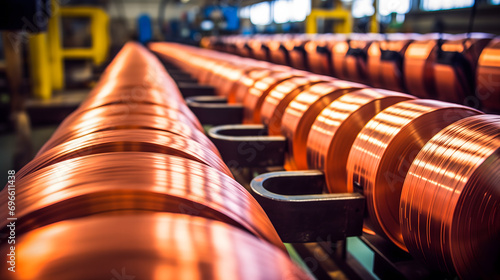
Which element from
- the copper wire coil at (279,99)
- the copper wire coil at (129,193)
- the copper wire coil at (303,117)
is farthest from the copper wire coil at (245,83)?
the copper wire coil at (129,193)

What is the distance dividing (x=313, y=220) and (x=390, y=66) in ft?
8.96

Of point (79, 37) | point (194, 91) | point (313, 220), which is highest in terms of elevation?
point (79, 37)

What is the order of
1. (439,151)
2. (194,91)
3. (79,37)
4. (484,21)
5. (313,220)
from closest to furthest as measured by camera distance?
(439,151), (313,220), (194,91), (484,21), (79,37)

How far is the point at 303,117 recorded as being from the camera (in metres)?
2.10

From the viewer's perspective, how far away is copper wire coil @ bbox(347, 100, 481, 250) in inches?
58.3

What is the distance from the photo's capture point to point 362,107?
1.80 metres

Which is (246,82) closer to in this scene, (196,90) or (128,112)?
(196,90)

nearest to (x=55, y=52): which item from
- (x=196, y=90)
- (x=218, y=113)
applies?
(x=196, y=90)

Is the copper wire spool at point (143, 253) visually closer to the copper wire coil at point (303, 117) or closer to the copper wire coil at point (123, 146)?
the copper wire coil at point (123, 146)

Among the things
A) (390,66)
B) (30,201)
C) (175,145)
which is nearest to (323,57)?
(390,66)

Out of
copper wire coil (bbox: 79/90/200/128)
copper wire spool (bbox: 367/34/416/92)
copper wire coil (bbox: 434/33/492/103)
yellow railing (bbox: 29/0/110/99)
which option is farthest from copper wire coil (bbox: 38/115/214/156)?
yellow railing (bbox: 29/0/110/99)

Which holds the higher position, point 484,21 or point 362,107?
point 484,21

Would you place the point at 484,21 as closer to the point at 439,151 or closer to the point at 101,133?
the point at 439,151

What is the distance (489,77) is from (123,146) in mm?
2447
